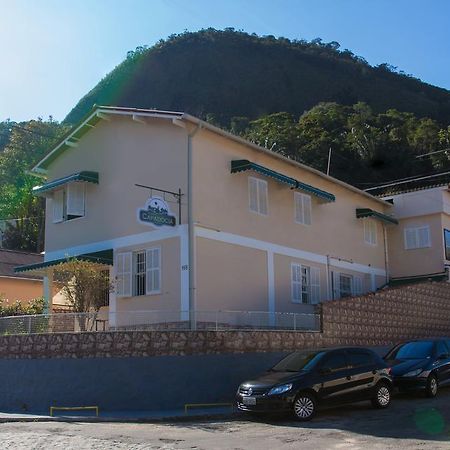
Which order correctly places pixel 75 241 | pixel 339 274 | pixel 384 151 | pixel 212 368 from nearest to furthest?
pixel 212 368, pixel 75 241, pixel 339 274, pixel 384 151

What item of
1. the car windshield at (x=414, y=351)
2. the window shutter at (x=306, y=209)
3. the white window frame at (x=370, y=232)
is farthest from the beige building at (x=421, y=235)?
the car windshield at (x=414, y=351)

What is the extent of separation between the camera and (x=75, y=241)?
22.2m

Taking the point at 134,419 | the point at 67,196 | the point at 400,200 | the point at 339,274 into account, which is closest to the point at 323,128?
the point at 400,200

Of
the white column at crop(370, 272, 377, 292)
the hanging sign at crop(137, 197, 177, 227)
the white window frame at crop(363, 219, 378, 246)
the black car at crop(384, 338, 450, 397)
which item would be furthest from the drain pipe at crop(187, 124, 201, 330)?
the white column at crop(370, 272, 377, 292)

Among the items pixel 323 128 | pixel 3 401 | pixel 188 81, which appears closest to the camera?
pixel 3 401

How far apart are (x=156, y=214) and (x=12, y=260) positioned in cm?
1701

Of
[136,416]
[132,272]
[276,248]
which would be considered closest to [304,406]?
[136,416]

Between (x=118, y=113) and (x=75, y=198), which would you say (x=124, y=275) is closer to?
(x=75, y=198)

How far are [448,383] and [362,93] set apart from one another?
258 ft

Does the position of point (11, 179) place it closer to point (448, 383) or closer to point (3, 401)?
point (3, 401)

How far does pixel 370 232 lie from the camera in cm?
2953

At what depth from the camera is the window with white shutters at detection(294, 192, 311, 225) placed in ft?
78.4

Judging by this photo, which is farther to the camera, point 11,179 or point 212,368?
point 11,179

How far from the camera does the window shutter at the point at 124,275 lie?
20.1 metres
